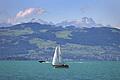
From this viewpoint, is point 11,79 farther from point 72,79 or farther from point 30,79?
point 72,79

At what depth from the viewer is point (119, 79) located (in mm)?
135375

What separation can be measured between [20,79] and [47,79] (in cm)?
1182

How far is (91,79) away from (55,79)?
1462cm

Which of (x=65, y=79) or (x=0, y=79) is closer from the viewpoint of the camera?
(x=0, y=79)

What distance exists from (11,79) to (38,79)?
10.8 metres

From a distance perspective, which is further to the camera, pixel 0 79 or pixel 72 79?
pixel 72 79

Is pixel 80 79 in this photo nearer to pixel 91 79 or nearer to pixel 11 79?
pixel 91 79

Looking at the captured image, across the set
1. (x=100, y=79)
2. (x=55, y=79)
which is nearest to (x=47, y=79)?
(x=55, y=79)

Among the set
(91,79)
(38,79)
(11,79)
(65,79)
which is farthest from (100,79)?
(11,79)

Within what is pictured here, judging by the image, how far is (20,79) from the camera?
133000mm

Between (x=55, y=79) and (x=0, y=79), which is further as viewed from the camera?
(x=55, y=79)

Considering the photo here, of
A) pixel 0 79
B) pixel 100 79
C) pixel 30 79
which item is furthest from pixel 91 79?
pixel 0 79

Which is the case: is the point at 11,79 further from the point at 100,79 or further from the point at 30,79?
the point at 100,79

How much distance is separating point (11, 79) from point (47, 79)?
1522 centimetres
